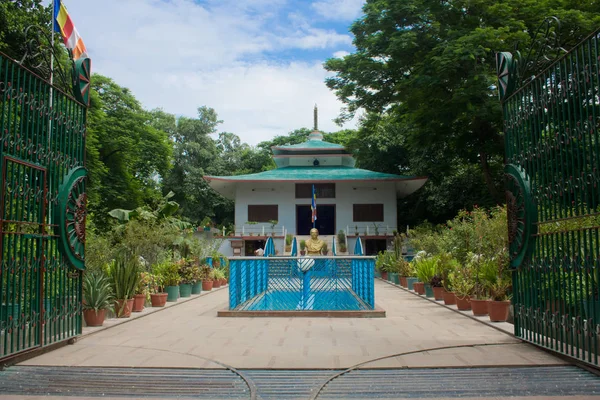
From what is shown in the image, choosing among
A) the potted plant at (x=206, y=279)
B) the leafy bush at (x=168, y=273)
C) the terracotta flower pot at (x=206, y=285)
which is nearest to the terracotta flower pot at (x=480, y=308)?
the leafy bush at (x=168, y=273)

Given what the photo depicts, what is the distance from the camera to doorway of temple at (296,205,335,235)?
35.5 meters

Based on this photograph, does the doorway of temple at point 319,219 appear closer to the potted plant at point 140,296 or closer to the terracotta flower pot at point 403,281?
the terracotta flower pot at point 403,281

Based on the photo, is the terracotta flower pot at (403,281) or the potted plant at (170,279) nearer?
the potted plant at (170,279)

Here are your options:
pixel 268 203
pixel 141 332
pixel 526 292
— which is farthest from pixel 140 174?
pixel 526 292

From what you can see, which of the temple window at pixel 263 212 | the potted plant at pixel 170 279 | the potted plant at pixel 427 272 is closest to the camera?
the potted plant at pixel 170 279

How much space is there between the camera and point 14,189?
5516 millimetres

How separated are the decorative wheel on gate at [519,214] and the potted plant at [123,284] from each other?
6675mm

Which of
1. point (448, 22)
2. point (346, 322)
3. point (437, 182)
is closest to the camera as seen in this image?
point (346, 322)

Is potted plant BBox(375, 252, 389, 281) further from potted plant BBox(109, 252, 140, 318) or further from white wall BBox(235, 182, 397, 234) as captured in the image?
potted plant BBox(109, 252, 140, 318)

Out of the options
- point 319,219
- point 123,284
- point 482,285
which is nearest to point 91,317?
point 123,284

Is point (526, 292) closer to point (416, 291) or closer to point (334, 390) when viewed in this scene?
point (334, 390)

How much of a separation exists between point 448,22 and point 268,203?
16.6 m

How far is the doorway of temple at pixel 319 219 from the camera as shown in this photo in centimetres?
3553

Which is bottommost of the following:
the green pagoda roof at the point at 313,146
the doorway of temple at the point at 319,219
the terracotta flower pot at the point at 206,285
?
the terracotta flower pot at the point at 206,285
